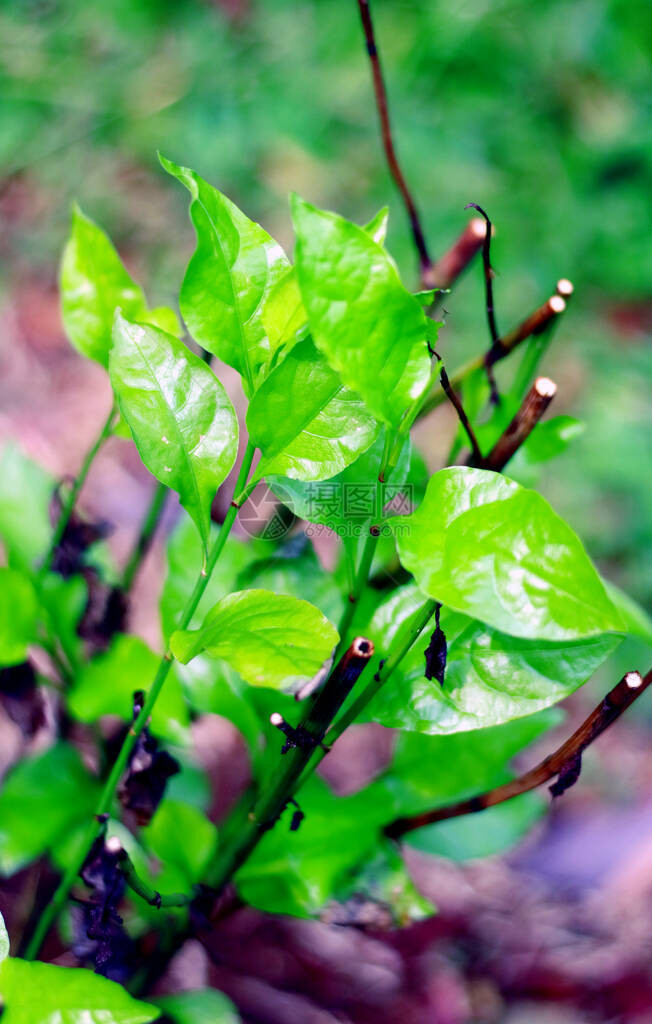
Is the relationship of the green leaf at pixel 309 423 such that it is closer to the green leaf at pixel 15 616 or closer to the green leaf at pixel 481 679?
the green leaf at pixel 481 679

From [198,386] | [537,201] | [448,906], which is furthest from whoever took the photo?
[537,201]

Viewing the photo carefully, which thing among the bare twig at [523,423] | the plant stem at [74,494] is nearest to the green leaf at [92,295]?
the plant stem at [74,494]

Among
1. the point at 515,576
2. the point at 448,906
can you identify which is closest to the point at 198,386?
the point at 515,576

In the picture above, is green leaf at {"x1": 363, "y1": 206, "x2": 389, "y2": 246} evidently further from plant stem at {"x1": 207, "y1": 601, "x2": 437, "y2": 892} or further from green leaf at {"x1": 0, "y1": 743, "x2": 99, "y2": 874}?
green leaf at {"x1": 0, "y1": 743, "x2": 99, "y2": 874}

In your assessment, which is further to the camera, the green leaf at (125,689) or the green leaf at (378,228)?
the green leaf at (125,689)

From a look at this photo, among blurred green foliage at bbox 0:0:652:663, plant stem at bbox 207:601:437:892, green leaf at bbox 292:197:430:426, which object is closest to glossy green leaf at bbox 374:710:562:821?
plant stem at bbox 207:601:437:892

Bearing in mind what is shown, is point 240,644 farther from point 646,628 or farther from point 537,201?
point 537,201
